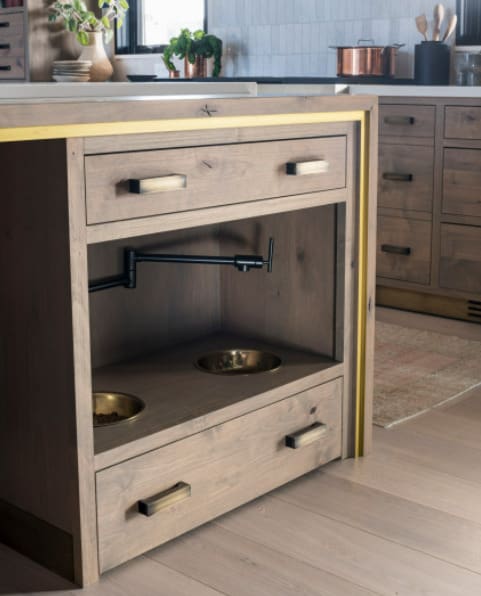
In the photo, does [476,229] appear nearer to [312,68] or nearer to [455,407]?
[455,407]

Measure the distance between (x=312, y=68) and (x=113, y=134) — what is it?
3.54 m

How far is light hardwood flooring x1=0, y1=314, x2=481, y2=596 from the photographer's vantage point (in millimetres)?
1703

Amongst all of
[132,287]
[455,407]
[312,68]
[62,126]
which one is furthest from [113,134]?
[312,68]

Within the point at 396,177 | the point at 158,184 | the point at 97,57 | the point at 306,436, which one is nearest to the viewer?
the point at 158,184

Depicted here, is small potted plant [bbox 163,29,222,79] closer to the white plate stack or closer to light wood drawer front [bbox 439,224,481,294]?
the white plate stack

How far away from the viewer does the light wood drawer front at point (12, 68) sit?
5.61m

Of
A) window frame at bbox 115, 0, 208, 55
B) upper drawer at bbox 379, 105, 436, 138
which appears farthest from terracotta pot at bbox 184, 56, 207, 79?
upper drawer at bbox 379, 105, 436, 138

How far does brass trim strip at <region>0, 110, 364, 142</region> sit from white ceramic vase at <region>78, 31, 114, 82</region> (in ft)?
11.7

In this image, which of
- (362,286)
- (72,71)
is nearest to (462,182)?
(362,286)

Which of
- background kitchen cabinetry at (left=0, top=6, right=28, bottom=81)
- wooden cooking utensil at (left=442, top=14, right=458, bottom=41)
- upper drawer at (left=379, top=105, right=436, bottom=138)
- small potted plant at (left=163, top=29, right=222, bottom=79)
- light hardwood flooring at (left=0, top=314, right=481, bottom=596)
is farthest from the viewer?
background kitchen cabinetry at (left=0, top=6, right=28, bottom=81)

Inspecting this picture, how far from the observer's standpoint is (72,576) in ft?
5.62

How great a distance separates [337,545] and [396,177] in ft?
7.48

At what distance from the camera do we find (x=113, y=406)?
2006 mm

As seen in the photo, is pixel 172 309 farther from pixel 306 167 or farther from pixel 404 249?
pixel 404 249
